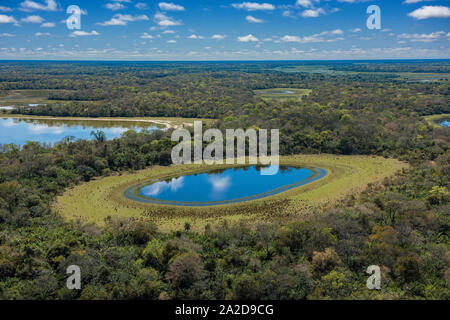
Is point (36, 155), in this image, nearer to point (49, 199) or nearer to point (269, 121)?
point (49, 199)

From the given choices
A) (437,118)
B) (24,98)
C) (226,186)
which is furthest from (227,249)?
(24,98)

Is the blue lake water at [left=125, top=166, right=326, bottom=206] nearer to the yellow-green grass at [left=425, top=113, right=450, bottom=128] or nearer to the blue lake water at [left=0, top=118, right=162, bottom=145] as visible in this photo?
the blue lake water at [left=0, top=118, right=162, bottom=145]

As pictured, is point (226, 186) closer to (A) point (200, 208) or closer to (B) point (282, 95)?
(A) point (200, 208)

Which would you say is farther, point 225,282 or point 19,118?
point 19,118

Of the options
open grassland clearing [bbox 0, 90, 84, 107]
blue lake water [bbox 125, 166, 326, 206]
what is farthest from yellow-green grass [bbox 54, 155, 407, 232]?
open grassland clearing [bbox 0, 90, 84, 107]

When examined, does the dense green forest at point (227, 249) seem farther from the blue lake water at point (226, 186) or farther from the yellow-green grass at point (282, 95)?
the yellow-green grass at point (282, 95)

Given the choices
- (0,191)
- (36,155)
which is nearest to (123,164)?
(36,155)

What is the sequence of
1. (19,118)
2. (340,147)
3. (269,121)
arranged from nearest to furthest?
(340,147) → (269,121) → (19,118)
